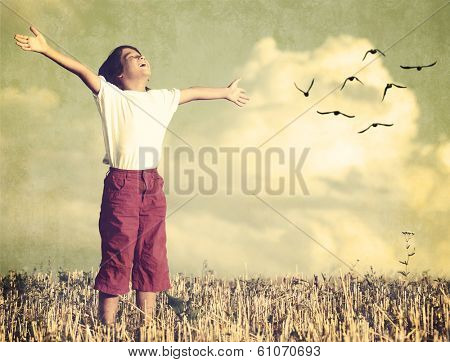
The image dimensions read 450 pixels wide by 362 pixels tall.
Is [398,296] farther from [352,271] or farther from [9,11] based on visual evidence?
[9,11]

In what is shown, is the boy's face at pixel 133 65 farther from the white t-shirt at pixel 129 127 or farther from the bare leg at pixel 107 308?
the bare leg at pixel 107 308

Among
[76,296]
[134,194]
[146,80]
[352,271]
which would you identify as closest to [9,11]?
[146,80]

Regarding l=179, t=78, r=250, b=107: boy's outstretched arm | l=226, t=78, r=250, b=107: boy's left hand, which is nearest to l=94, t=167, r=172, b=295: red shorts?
l=179, t=78, r=250, b=107: boy's outstretched arm

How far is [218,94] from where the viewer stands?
5.62 meters

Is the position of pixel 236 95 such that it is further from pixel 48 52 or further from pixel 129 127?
pixel 48 52

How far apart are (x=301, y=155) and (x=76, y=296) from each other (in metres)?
2.04

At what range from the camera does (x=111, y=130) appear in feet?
17.3

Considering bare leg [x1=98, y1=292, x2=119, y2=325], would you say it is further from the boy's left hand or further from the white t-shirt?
the boy's left hand

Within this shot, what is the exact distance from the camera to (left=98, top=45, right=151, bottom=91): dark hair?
17.9 ft

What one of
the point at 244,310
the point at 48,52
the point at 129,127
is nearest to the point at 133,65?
the point at 129,127

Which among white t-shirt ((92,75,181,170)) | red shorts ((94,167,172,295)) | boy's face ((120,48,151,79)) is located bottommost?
red shorts ((94,167,172,295))

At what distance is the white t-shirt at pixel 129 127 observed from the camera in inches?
205

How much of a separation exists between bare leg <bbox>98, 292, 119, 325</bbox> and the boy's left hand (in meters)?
1.73
